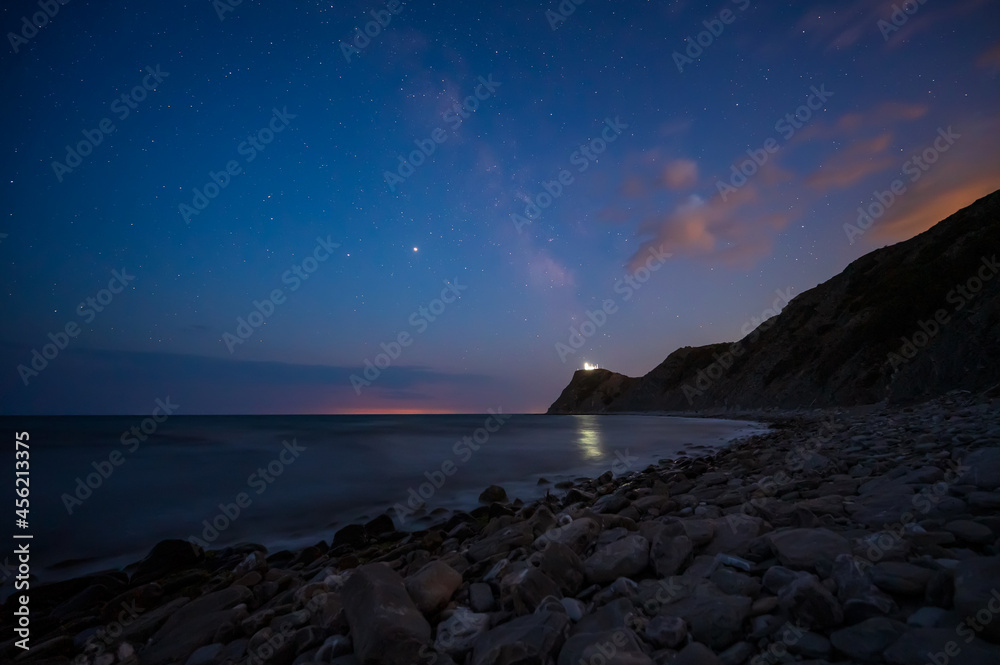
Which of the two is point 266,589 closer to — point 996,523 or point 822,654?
point 822,654

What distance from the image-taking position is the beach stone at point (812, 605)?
2.41 metres

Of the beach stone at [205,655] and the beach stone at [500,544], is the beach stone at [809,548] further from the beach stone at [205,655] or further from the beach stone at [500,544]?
the beach stone at [205,655]

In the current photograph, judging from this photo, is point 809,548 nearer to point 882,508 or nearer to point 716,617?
point 716,617

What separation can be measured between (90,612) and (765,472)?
10538mm

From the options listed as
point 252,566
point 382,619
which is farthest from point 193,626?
point 382,619

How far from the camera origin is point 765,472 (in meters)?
8.22

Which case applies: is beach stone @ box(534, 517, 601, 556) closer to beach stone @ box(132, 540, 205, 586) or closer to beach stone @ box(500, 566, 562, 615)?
beach stone @ box(500, 566, 562, 615)

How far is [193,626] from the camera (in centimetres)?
416

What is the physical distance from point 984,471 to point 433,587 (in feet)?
17.7

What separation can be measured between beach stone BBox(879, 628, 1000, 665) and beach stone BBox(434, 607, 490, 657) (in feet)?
7.39

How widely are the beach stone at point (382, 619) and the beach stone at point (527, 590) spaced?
2.04ft

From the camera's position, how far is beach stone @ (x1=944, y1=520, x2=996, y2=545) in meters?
3.05

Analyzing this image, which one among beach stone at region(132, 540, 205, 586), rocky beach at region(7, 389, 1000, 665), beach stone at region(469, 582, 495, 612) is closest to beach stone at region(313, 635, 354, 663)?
rocky beach at region(7, 389, 1000, 665)

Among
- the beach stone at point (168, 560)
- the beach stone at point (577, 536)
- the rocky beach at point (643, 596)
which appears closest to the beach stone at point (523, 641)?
the rocky beach at point (643, 596)
